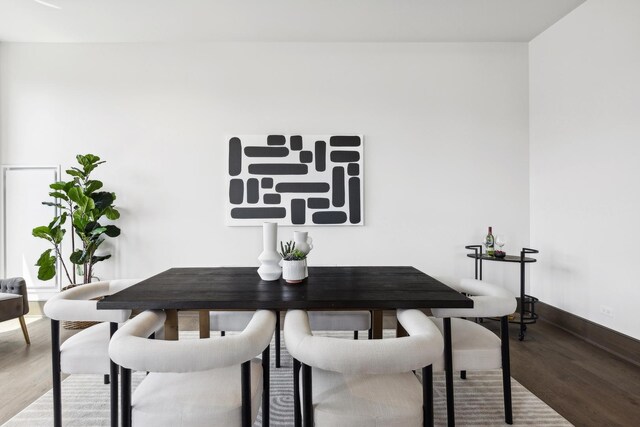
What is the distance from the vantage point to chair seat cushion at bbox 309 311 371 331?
2184 millimetres

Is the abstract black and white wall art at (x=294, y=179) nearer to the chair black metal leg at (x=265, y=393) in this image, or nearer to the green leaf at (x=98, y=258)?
the green leaf at (x=98, y=258)

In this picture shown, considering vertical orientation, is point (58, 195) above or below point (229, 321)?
above

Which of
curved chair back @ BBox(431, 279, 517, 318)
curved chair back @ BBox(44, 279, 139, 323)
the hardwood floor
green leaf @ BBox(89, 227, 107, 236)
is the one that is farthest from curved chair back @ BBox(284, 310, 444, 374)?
green leaf @ BBox(89, 227, 107, 236)

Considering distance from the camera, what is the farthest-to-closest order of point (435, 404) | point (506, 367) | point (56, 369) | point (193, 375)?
point (435, 404)
point (506, 367)
point (56, 369)
point (193, 375)

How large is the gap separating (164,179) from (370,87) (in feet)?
8.35

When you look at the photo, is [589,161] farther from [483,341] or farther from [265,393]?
[265,393]

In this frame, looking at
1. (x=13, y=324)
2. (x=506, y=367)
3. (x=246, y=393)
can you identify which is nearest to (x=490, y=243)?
(x=506, y=367)

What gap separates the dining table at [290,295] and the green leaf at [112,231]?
1770mm

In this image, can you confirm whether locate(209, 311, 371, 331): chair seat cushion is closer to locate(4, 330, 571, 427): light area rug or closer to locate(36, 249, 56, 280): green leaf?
locate(4, 330, 571, 427): light area rug

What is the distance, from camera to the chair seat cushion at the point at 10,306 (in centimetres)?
274

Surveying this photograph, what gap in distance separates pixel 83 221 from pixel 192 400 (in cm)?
287

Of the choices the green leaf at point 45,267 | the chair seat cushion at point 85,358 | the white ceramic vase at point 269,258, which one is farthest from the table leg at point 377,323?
the green leaf at point 45,267

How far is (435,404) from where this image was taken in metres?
2.02

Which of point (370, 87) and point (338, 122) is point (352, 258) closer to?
point (338, 122)
